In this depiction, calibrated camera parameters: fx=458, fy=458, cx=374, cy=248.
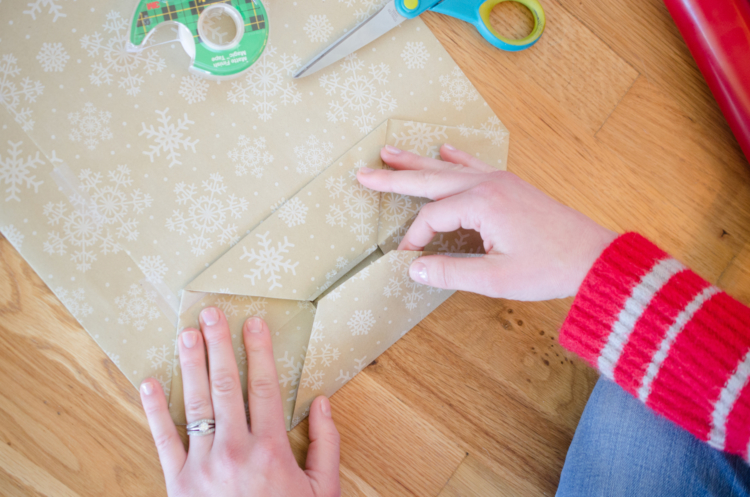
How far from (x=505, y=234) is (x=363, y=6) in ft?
1.22

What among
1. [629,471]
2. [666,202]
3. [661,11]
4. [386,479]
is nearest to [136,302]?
[386,479]

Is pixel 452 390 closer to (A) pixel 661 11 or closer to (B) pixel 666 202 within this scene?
(B) pixel 666 202

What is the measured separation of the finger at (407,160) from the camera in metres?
0.60

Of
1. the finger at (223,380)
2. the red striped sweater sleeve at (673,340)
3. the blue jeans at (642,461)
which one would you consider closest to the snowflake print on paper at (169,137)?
the finger at (223,380)

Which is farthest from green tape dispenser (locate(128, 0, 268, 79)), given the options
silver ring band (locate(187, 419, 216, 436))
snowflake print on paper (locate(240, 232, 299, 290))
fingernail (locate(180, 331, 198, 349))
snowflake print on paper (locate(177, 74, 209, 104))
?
silver ring band (locate(187, 419, 216, 436))

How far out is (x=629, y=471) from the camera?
0.55 meters

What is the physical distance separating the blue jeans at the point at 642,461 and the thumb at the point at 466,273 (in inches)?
8.9

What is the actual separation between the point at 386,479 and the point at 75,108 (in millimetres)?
616

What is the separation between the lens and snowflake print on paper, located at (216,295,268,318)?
0.59m

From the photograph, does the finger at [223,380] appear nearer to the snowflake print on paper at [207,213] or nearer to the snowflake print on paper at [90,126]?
the snowflake print on paper at [207,213]

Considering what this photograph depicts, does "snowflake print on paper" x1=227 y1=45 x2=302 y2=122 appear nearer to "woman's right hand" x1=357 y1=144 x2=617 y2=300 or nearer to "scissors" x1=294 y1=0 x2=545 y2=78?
"scissors" x1=294 y1=0 x2=545 y2=78

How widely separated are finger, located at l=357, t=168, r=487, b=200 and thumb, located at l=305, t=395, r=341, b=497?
0.29 metres

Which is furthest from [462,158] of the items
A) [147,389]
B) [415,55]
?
[147,389]

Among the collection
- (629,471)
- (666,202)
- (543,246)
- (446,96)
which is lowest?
(629,471)
